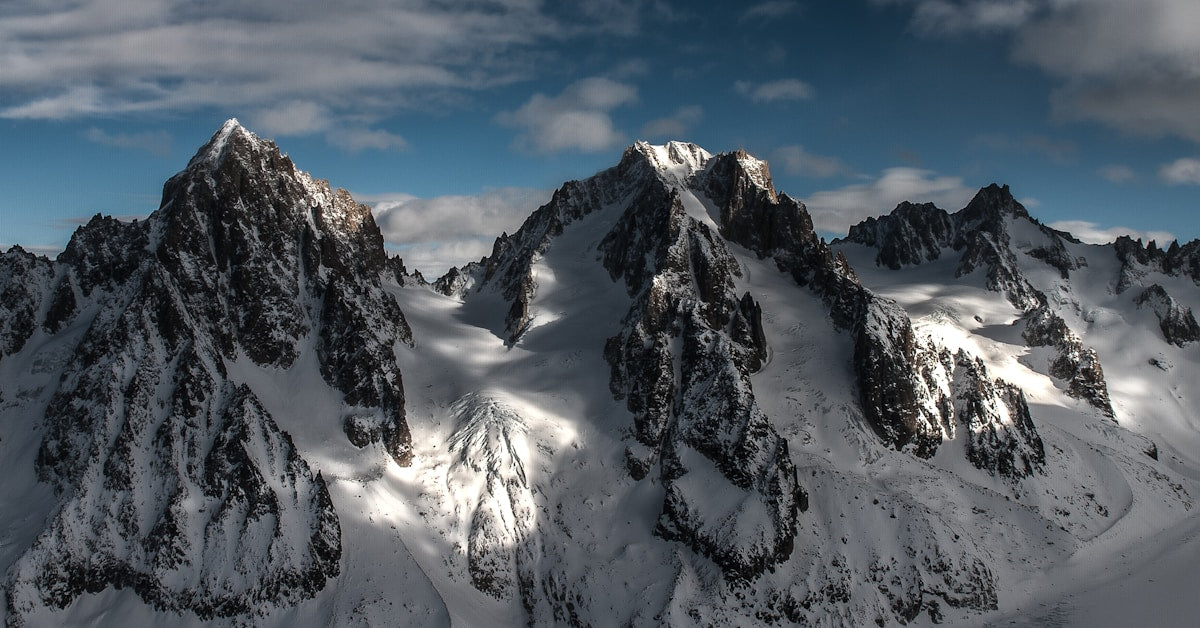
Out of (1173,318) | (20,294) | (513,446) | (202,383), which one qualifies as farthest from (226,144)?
(1173,318)

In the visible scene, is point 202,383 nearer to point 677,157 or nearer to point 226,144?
point 226,144

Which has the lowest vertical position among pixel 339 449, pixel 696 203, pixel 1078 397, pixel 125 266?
pixel 339 449

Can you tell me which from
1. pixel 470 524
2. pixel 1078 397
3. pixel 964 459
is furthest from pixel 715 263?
pixel 1078 397

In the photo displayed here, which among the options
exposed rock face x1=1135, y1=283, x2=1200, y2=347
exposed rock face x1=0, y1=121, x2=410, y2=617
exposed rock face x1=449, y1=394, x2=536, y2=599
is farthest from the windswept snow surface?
exposed rock face x1=0, y1=121, x2=410, y2=617

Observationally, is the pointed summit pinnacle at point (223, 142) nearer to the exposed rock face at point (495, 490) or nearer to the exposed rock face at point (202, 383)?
the exposed rock face at point (202, 383)

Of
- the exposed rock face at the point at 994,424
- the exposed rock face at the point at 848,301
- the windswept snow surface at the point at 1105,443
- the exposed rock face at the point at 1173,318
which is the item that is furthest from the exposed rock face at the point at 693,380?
the exposed rock face at the point at 1173,318

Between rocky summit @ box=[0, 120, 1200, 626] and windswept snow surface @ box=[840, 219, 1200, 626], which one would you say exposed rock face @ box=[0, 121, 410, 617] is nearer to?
rocky summit @ box=[0, 120, 1200, 626]

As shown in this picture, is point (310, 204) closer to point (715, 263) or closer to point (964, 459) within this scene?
point (715, 263)
